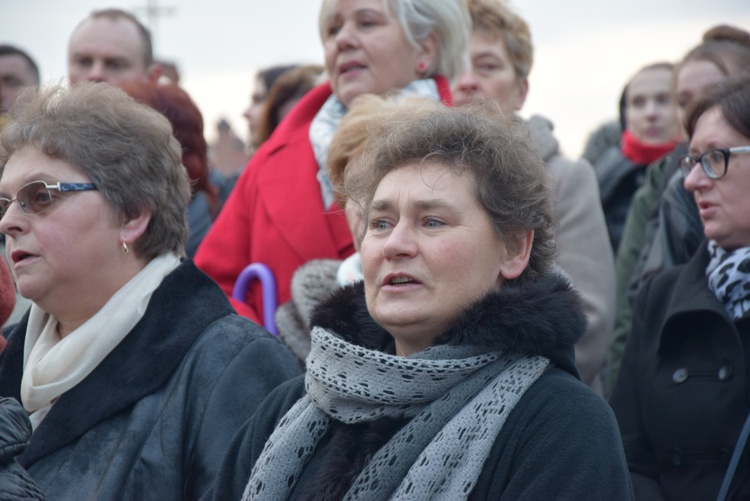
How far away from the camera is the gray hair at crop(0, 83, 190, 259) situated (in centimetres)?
393

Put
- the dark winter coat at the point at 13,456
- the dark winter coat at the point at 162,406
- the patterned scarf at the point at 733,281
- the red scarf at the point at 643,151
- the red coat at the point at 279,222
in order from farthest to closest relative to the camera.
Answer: the red scarf at the point at 643,151, the red coat at the point at 279,222, the patterned scarf at the point at 733,281, the dark winter coat at the point at 162,406, the dark winter coat at the point at 13,456

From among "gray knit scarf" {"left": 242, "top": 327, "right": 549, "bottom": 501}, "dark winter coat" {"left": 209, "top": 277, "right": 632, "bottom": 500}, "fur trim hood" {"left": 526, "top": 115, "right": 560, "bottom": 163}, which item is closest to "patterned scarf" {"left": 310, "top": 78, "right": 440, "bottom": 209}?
"fur trim hood" {"left": 526, "top": 115, "right": 560, "bottom": 163}

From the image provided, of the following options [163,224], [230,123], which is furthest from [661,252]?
[230,123]

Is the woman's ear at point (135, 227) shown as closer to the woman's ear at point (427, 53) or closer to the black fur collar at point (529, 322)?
the black fur collar at point (529, 322)

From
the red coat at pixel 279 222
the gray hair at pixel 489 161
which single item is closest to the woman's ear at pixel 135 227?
the red coat at pixel 279 222

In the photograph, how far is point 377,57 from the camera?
4926mm

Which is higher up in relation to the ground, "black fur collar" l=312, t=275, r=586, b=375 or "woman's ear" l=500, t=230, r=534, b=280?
"woman's ear" l=500, t=230, r=534, b=280

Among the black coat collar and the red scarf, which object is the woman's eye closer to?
the black coat collar

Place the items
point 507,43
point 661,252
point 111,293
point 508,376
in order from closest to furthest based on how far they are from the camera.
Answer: point 508,376 < point 111,293 < point 661,252 < point 507,43

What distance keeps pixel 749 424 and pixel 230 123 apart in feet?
35.8

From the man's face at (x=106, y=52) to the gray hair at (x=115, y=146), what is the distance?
7.62 feet

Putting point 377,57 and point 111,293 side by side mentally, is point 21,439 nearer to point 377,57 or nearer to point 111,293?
point 111,293

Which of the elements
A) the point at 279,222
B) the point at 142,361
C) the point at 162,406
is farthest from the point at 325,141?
the point at 162,406

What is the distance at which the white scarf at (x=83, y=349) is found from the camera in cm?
378
